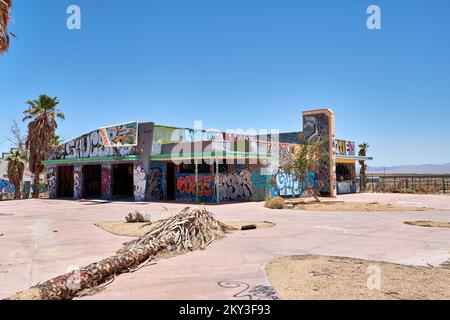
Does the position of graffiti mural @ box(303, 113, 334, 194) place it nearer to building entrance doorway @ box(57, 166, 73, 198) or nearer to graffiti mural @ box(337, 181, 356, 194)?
graffiti mural @ box(337, 181, 356, 194)

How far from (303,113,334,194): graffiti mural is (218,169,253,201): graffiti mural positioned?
8.42m

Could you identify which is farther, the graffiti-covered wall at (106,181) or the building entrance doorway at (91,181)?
the building entrance doorway at (91,181)

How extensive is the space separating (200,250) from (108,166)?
24459 millimetres

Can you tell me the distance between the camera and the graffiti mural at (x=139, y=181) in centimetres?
2876

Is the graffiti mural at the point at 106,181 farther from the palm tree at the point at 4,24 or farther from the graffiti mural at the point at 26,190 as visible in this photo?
the palm tree at the point at 4,24

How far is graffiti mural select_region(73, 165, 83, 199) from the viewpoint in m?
34.2

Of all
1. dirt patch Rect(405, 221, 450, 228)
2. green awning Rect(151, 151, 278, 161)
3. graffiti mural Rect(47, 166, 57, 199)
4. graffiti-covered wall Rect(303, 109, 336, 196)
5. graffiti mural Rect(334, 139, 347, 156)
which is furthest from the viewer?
graffiti mural Rect(47, 166, 57, 199)

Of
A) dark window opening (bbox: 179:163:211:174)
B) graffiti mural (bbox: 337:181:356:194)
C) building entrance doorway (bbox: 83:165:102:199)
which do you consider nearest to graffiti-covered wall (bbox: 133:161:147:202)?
dark window opening (bbox: 179:163:211:174)

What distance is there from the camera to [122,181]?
34.5 m

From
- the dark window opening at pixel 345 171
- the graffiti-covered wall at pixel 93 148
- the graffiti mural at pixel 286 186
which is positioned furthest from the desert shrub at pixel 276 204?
the dark window opening at pixel 345 171

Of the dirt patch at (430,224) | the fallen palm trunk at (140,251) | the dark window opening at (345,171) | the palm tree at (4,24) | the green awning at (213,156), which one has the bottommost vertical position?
the dirt patch at (430,224)

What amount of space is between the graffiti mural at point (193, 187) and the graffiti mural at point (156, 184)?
5.05 ft

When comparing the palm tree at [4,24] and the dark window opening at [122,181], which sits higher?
the palm tree at [4,24]
